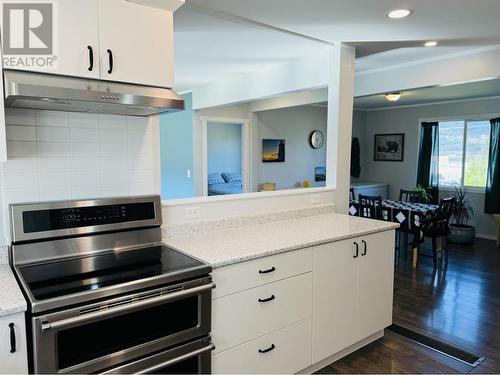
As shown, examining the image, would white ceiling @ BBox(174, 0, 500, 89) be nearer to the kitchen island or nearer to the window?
the kitchen island

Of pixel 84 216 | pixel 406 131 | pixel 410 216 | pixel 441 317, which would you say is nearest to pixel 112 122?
pixel 84 216

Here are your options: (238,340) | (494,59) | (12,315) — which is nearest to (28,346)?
(12,315)

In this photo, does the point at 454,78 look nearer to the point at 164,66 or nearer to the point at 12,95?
the point at 164,66

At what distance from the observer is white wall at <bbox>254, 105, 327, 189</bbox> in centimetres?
699

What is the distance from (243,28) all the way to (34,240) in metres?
2.22

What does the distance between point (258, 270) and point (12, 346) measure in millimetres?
1122

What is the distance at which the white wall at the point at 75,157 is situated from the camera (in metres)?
1.79

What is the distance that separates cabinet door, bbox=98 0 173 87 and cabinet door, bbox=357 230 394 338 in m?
1.68

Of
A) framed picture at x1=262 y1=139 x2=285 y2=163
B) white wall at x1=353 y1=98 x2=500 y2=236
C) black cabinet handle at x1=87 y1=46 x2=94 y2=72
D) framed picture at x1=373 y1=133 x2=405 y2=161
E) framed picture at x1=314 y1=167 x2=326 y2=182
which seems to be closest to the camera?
black cabinet handle at x1=87 y1=46 x2=94 y2=72

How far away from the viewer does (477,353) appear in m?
2.59

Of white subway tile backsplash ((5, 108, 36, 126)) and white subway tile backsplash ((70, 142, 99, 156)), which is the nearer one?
white subway tile backsplash ((5, 108, 36, 126))

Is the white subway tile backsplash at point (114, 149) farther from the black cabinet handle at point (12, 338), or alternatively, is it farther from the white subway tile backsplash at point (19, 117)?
the black cabinet handle at point (12, 338)

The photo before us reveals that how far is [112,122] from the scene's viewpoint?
→ 2072 mm

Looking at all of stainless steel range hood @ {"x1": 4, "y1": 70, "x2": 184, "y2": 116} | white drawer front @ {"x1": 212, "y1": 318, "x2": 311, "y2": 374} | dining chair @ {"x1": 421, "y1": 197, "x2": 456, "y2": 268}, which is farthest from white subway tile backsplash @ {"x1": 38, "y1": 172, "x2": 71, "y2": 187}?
dining chair @ {"x1": 421, "y1": 197, "x2": 456, "y2": 268}
